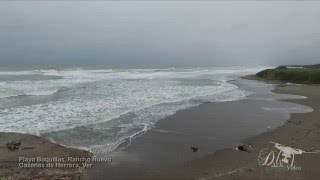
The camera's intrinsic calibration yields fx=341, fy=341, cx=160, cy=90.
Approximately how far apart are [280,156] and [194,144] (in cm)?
297

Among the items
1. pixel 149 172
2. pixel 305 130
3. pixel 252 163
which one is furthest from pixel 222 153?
pixel 305 130

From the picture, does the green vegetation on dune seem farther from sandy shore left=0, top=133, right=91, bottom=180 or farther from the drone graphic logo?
sandy shore left=0, top=133, right=91, bottom=180

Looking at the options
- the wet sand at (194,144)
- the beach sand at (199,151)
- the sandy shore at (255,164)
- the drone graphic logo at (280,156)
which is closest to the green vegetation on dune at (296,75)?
the wet sand at (194,144)

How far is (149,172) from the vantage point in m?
9.32

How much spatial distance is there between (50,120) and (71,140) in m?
3.66

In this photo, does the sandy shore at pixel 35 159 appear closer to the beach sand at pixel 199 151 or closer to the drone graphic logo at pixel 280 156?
the beach sand at pixel 199 151

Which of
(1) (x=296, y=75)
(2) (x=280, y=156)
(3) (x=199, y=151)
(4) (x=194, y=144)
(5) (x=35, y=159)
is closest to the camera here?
(5) (x=35, y=159)

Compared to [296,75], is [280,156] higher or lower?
lower

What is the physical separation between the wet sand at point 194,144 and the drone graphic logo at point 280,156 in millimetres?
257

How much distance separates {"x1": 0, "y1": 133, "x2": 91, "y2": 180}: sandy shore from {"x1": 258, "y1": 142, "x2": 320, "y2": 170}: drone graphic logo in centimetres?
535

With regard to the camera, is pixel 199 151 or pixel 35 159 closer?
pixel 35 159

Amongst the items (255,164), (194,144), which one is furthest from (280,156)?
→ (194,144)

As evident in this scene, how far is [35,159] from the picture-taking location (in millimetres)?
10023

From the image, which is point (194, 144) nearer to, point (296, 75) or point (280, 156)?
point (280, 156)
